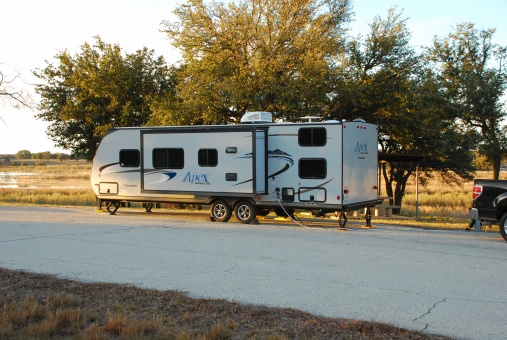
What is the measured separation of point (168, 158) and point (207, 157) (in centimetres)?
145

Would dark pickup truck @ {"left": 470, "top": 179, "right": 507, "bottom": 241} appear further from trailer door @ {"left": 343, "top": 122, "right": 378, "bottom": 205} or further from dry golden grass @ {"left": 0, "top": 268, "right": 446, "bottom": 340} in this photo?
dry golden grass @ {"left": 0, "top": 268, "right": 446, "bottom": 340}

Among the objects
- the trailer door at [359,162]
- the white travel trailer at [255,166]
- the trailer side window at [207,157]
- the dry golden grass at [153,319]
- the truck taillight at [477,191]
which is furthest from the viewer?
the trailer side window at [207,157]

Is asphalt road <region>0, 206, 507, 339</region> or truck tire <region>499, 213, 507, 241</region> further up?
truck tire <region>499, 213, 507, 241</region>

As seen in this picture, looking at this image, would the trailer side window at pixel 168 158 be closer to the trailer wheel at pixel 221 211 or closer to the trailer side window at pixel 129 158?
the trailer side window at pixel 129 158

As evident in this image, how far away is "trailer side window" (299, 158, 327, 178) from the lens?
15281 millimetres

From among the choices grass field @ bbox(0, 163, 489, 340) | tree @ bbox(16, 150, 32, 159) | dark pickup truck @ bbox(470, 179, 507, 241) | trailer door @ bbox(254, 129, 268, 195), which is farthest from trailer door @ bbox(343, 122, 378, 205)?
tree @ bbox(16, 150, 32, 159)

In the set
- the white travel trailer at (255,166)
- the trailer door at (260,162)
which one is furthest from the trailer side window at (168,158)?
the trailer door at (260,162)

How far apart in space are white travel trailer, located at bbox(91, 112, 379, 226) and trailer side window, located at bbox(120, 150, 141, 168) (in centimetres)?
3

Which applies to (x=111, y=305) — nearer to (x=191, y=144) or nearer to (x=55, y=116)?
(x=191, y=144)

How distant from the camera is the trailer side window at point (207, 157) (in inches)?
652

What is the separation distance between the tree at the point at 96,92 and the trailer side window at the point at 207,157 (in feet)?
35.6

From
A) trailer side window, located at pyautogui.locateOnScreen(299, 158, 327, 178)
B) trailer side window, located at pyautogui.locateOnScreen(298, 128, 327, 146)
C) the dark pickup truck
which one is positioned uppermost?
trailer side window, located at pyautogui.locateOnScreen(298, 128, 327, 146)

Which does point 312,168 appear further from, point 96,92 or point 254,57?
point 96,92

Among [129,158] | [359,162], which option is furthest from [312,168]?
[129,158]
